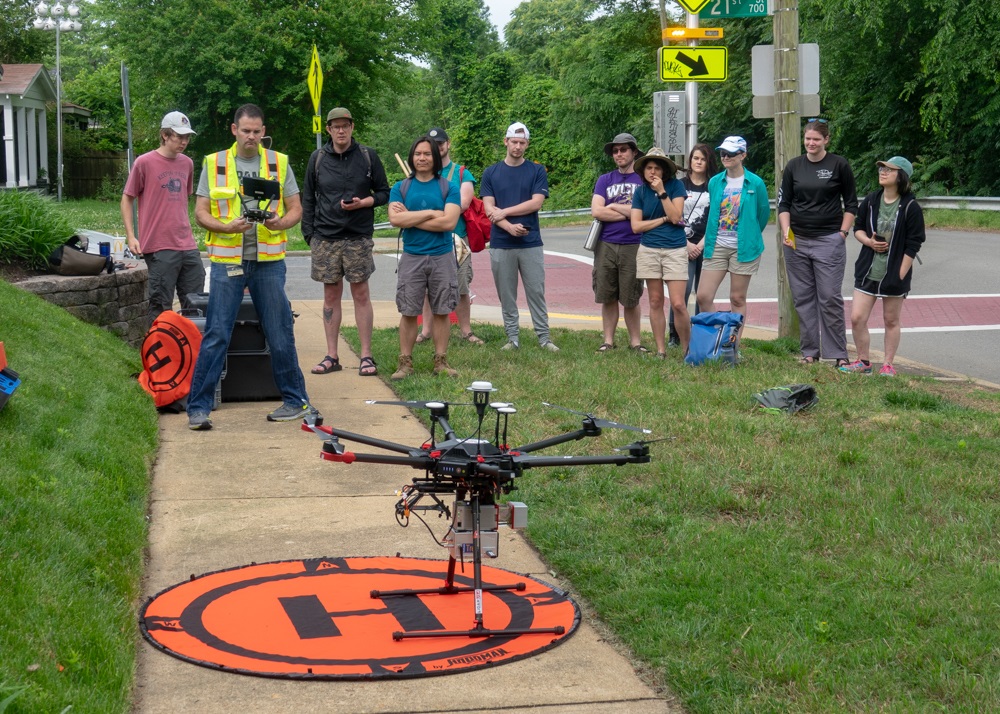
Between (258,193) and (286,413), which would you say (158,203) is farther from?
(286,413)

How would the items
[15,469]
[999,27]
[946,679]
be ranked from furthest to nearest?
[999,27], [15,469], [946,679]

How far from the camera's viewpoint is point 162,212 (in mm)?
9383

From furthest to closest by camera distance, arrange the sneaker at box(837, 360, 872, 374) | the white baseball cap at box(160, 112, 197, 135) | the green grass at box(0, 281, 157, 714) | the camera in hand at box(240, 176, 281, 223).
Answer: the sneaker at box(837, 360, 872, 374) < the white baseball cap at box(160, 112, 197, 135) < the camera in hand at box(240, 176, 281, 223) < the green grass at box(0, 281, 157, 714)

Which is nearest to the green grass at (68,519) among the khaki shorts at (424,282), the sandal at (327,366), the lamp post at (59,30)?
the sandal at (327,366)

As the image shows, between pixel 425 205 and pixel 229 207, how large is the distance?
6.67ft

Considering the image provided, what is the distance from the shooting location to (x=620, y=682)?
13.3 feet

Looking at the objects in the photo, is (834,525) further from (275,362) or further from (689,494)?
(275,362)

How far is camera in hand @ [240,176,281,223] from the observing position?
757 cm

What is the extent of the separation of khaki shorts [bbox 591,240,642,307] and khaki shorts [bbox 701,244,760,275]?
67 cm

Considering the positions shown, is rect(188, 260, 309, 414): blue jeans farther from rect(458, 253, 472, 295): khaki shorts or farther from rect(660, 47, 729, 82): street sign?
rect(660, 47, 729, 82): street sign

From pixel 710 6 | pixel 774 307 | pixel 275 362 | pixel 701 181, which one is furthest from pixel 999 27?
pixel 275 362

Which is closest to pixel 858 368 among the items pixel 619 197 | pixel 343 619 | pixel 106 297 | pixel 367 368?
pixel 619 197

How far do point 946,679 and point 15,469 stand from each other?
3945 millimetres

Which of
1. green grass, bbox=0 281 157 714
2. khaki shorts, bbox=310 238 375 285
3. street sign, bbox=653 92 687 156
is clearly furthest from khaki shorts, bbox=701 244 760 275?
green grass, bbox=0 281 157 714
